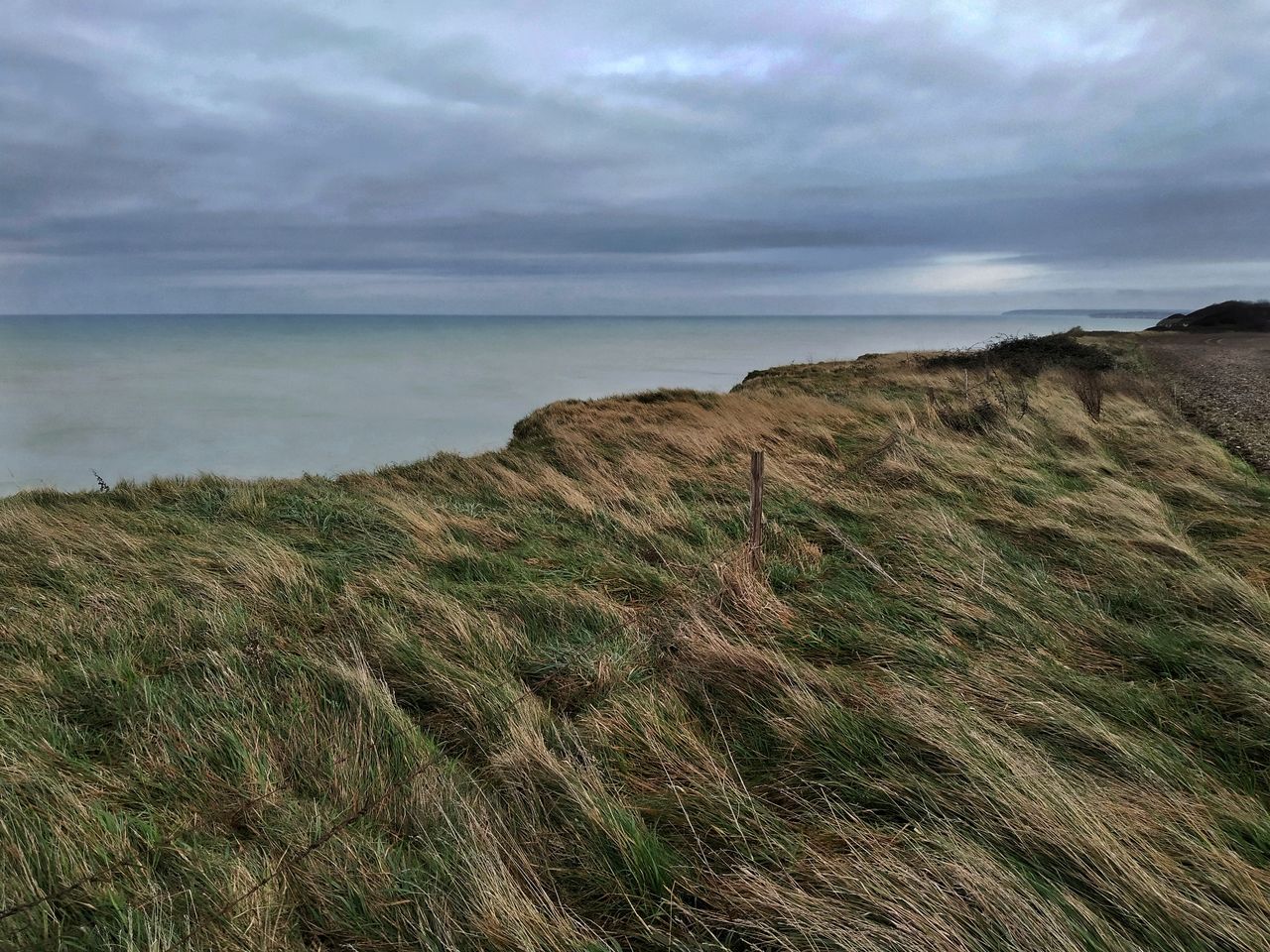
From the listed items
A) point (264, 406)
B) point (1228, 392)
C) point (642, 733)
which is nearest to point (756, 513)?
point (642, 733)

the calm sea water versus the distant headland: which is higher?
the distant headland

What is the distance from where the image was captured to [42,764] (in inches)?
108

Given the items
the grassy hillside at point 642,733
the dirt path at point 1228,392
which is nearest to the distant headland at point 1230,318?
the dirt path at point 1228,392

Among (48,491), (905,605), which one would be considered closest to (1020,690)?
(905,605)

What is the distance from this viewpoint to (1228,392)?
17.4m

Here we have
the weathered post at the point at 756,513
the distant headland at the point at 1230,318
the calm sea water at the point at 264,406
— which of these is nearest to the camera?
the weathered post at the point at 756,513

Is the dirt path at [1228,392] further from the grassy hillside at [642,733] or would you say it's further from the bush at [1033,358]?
the grassy hillside at [642,733]

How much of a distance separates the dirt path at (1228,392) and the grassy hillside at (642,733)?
7.01 m

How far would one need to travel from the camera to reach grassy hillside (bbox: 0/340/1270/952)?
2062 mm

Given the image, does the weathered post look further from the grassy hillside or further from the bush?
the bush

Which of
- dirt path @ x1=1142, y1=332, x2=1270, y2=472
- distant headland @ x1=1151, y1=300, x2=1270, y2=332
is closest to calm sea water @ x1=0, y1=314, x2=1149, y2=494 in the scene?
dirt path @ x1=1142, y1=332, x2=1270, y2=472

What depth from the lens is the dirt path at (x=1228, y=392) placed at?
1147 cm

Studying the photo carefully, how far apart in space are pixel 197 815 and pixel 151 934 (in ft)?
1.91

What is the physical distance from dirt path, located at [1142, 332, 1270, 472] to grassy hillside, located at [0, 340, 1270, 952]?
23.0ft
